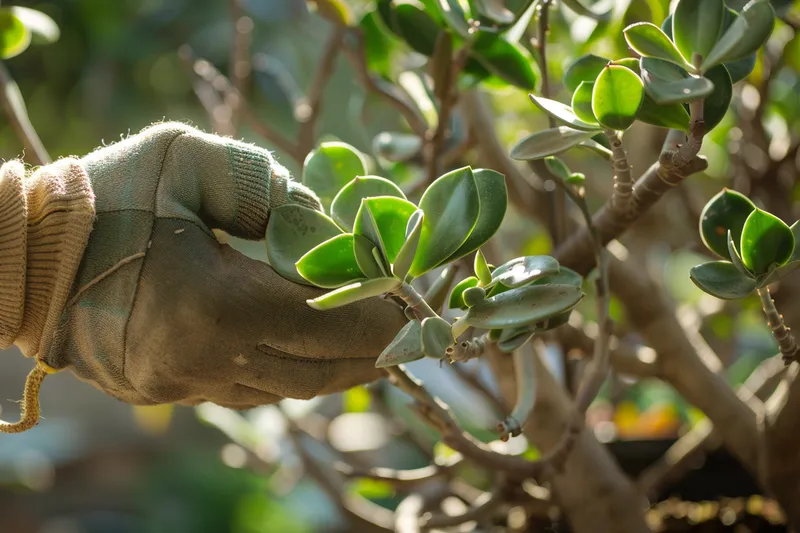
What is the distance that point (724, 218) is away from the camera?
46cm

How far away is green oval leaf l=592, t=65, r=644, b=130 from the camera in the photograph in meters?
0.38

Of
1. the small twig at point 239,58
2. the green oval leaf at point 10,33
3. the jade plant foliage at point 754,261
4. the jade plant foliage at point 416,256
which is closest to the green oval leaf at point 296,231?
the jade plant foliage at point 416,256

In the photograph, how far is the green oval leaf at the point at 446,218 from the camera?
39 centimetres

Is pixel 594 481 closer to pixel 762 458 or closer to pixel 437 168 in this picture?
pixel 762 458

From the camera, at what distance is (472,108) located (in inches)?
34.5

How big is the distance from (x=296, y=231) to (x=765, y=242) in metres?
0.25

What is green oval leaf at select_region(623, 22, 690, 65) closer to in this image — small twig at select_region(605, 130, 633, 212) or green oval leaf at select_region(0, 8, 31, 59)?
small twig at select_region(605, 130, 633, 212)

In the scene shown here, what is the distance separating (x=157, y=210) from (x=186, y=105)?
1.81 metres

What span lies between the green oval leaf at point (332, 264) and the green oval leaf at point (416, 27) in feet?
0.93

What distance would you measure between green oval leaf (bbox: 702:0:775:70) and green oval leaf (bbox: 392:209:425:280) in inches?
6.2

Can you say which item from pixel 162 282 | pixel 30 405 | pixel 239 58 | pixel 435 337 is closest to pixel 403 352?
pixel 435 337

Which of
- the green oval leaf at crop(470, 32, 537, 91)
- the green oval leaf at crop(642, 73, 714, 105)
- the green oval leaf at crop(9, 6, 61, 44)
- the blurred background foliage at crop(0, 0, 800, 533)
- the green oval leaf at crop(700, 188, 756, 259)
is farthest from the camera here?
the blurred background foliage at crop(0, 0, 800, 533)

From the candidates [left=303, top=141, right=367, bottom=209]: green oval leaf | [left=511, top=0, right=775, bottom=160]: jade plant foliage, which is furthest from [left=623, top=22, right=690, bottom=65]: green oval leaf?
[left=303, top=141, right=367, bottom=209]: green oval leaf

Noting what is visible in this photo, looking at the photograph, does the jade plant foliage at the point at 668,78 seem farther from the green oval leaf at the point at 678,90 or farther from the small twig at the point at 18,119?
A: the small twig at the point at 18,119
